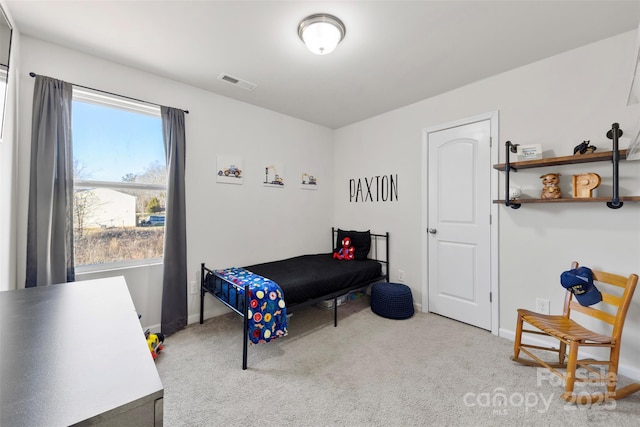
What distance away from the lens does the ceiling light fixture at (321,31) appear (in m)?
1.76

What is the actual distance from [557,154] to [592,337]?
140 centimetres

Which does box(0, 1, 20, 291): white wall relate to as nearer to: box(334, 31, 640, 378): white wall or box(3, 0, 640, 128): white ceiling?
box(3, 0, 640, 128): white ceiling

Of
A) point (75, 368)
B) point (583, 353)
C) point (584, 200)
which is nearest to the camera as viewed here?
point (75, 368)

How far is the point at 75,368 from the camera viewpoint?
655mm

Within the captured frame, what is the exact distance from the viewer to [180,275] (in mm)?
2578

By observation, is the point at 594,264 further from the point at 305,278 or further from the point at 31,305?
the point at 31,305

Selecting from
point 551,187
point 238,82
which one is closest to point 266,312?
point 238,82

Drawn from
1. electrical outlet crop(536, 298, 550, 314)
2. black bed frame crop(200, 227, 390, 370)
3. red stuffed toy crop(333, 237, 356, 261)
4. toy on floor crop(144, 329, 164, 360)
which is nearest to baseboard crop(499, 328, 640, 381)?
electrical outlet crop(536, 298, 550, 314)

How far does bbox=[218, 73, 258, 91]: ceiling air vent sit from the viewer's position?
8.43 feet

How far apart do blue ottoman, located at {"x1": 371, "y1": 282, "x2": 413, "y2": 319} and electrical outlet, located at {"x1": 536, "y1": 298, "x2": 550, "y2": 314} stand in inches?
43.6

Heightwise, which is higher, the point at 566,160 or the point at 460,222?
the point at 566,160

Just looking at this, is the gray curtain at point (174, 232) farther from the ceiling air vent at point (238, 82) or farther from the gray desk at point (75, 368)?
the gray desk at point (75, 368)

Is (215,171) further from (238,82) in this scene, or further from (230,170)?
(238,82)

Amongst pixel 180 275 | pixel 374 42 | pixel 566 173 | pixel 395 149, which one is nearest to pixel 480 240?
pixel 566 173
